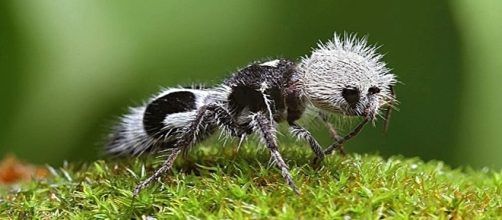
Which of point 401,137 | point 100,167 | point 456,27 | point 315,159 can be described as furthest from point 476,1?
point 100,167

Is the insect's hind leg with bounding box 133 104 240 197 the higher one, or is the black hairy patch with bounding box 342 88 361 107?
the black hairy patch with bounding box 342 88 361 107

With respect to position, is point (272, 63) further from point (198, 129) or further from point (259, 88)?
point (198, 129)

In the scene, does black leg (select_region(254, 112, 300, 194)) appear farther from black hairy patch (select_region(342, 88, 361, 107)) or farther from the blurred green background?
the blurred green background

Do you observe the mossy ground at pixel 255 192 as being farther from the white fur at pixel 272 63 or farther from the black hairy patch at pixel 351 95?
the white fur at pixel 272 63

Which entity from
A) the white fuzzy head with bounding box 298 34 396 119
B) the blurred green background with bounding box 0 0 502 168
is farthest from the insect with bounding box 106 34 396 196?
the blurred green background with bounding box 0 0 502 168

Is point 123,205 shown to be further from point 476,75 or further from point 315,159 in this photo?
point 476,75

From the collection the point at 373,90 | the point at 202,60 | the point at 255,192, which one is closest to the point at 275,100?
the point at 373,90
